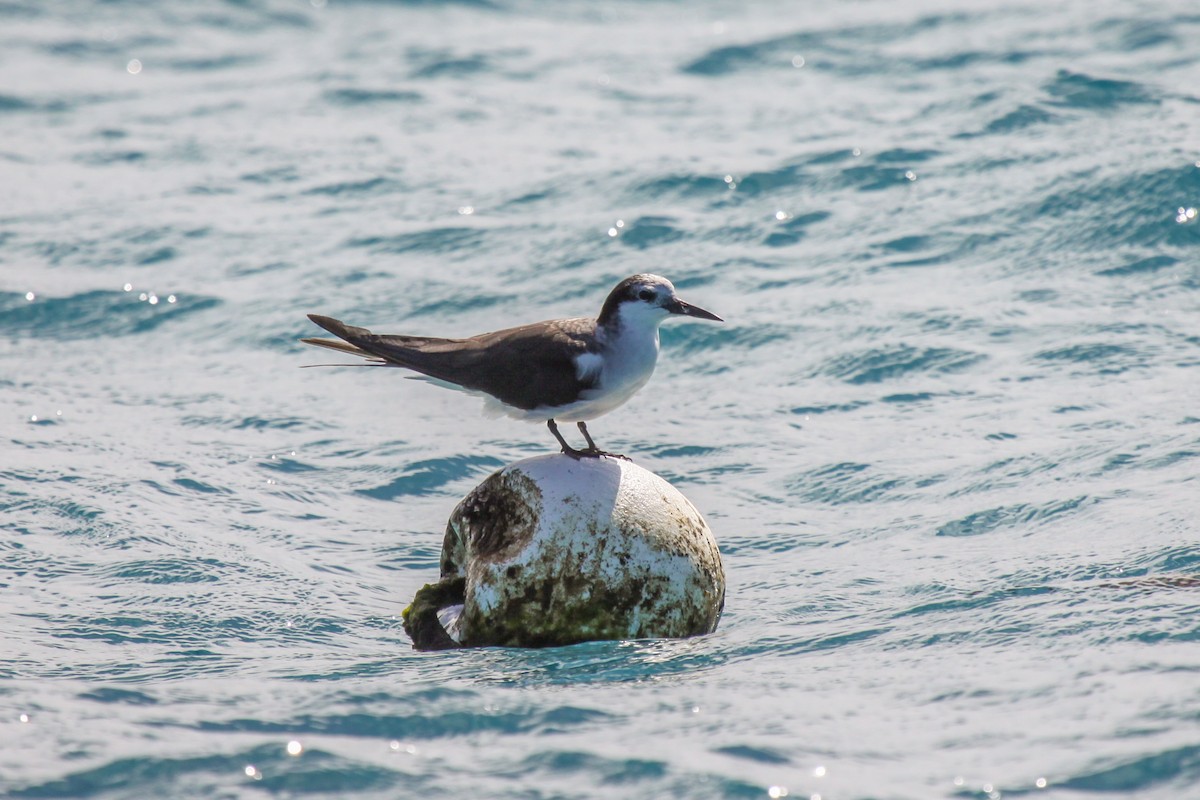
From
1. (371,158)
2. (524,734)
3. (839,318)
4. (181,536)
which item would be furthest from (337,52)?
(524,734)

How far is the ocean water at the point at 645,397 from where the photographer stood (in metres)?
5.96

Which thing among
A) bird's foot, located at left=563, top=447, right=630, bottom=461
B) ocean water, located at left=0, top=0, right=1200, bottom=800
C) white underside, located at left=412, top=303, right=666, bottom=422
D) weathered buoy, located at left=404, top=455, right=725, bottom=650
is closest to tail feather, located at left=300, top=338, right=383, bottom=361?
white underside, located at left=412, top=303, right=666, bottom=422

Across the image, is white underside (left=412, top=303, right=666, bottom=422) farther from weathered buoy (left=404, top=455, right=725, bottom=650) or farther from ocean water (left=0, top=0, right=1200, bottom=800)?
ocean water (left=0, top=0, right=1200, bottom=800)

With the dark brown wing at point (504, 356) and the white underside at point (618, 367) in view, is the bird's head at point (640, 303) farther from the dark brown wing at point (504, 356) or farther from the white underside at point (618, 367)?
the dark brown wing at point (504, 356)

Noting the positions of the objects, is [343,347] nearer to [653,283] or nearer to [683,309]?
[653,283]

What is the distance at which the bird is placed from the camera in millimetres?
7398

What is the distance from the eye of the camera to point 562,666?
670 centimetres

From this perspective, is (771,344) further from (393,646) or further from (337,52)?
(337,52)

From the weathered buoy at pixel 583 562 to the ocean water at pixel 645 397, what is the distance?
0.22m

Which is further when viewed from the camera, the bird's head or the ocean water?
the bird's head

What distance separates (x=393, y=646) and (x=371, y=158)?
1109 cm

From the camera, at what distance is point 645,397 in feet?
38.2

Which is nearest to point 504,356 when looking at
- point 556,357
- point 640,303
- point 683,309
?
point 556,357

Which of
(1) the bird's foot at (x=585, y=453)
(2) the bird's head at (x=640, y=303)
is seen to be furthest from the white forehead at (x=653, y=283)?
(1) the bird's foot at (x=585, y=453)
